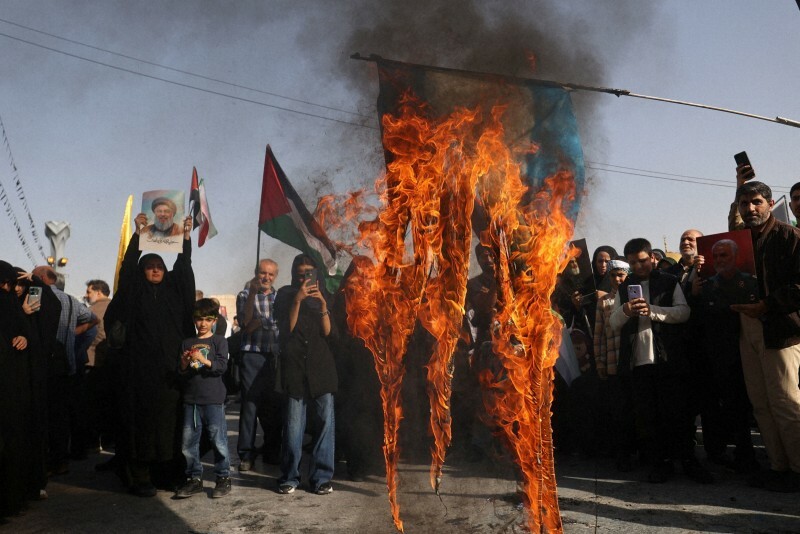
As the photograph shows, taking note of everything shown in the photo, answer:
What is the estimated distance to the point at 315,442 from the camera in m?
6.40

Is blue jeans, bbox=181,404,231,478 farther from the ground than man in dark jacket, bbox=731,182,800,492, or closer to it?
closer to it

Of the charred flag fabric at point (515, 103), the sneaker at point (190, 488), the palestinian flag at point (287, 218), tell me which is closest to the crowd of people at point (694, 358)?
the charred flag fabric at point (515, 103)

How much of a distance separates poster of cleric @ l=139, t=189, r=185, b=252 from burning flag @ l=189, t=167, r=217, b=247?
342 millimetres

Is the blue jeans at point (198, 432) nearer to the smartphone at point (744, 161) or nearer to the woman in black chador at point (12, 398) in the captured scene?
the woman in black chador at point (12, 398)

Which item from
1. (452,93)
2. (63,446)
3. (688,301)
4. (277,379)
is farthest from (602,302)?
(63,446)

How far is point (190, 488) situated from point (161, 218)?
2450 mm

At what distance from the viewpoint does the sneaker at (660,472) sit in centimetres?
598

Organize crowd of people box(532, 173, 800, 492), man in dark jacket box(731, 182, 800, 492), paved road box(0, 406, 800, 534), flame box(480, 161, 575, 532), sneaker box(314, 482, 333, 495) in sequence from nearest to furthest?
1. flame box(480, 161, 575, 532)
2. paved road box(0, 406, 800, 534)
3. man in dark jacket box(731, 182, 800, 492)
4. crowd of people box(532, 173, 800, 492)
5. sneaker box(314, 482, 333, 495)

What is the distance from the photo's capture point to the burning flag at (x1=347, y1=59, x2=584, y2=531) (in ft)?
13.2

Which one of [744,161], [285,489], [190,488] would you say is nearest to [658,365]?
[744,161]

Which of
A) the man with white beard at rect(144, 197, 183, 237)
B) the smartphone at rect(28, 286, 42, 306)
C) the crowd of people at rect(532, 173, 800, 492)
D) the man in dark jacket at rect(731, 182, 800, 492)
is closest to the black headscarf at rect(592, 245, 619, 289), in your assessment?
the crowd of people at rect(532, 173, 800, 492)

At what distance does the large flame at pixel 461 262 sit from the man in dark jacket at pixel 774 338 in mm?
1957

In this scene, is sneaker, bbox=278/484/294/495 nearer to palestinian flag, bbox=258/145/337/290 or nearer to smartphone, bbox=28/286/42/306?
smartphone, bbox=28/286/42/306

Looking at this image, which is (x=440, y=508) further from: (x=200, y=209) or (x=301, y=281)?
(x=200, y=209)
